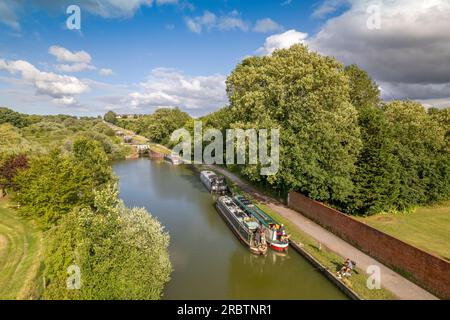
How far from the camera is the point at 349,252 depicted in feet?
55.0

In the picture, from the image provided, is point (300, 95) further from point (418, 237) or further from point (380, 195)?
point (418, 237)

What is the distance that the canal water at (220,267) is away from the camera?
45.9 ft

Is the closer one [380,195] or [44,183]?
[44,183]

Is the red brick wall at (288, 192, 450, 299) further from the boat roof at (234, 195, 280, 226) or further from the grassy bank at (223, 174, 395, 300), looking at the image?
the boat roof at (234, 195, 280, 226)

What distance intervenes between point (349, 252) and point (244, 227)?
674 cm

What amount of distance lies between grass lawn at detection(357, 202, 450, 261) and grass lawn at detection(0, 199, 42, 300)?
1991cm

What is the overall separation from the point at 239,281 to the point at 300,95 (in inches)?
621

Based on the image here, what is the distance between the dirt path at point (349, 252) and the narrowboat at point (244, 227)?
3593 millimetres

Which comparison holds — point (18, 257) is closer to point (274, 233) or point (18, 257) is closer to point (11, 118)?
point (274, 233)

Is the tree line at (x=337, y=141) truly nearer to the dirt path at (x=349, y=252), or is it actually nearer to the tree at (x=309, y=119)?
the tree at (x=309, y=119)

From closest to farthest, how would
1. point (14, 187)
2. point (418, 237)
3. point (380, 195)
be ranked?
point (418, 237)
point (380, 195)
point (14, 187)

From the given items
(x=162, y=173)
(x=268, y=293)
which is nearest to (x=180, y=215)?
(x=268, y=293)

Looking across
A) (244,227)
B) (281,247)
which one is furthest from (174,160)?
(281,247)
